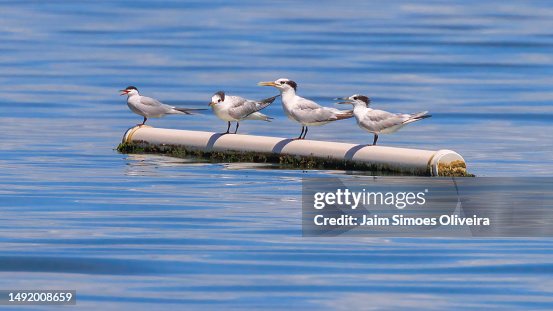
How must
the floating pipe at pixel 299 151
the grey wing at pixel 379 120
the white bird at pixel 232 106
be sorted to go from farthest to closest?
the white bird at pixel 232 106 → the grey wing at pixel 379 120 → the floating pipe at pixel 299 151

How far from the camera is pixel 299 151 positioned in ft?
82.0

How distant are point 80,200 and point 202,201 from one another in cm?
131

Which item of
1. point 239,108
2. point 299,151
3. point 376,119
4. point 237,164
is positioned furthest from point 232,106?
point 376,119

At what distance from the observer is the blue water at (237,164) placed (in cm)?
1658

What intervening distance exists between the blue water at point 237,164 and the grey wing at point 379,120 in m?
0.82

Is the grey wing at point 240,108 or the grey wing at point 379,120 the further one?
the grey wing at point 240,108

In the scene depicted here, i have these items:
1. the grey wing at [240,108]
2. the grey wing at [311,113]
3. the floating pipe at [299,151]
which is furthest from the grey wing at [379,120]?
the grey wing at [240,108]

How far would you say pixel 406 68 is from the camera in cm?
4869

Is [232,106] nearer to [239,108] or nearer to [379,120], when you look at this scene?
[239,108]

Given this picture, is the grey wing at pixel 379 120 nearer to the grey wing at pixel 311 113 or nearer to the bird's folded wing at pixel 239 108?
the grey wing at pixel 311 113

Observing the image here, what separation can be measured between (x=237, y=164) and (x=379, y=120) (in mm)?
2088

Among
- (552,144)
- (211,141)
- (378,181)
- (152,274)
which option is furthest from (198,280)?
(552,144)

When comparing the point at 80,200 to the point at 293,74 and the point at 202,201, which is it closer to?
the point at 202,201

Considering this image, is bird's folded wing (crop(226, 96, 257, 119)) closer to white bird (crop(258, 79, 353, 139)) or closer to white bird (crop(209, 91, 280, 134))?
white bird (crop(209, 91, 280, 134))
